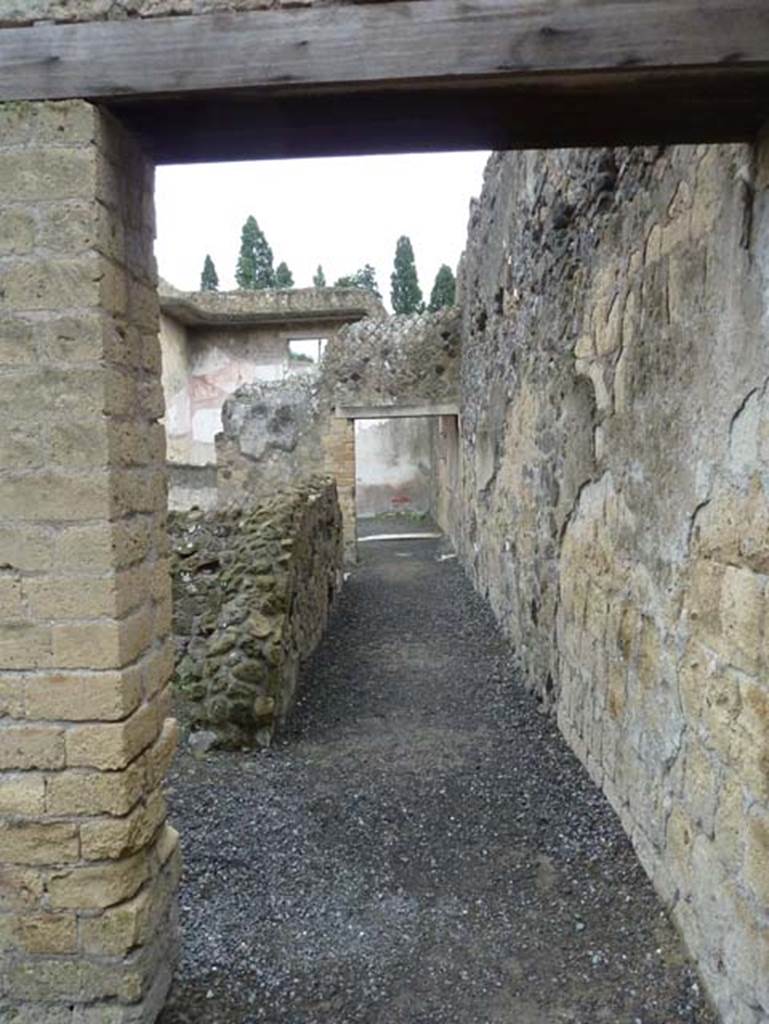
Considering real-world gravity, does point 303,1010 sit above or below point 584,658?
below

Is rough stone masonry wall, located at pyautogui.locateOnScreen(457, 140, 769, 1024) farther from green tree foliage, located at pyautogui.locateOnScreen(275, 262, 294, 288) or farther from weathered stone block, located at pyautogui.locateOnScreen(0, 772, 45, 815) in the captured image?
green tree foliage, located at pyautogui.locateOnScreen(275, 262, 294, 288)

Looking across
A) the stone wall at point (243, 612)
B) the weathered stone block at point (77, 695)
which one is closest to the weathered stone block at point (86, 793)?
the weathered stone block at point (77, 695)

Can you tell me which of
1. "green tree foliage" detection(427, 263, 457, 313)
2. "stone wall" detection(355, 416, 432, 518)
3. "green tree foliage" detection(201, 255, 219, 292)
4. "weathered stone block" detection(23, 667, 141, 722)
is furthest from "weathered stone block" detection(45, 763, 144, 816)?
"green tree foliage" detection(201, 255, 219, 292)

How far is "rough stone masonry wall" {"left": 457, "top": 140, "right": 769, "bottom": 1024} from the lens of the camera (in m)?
1.97

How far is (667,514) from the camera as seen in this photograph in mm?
2598

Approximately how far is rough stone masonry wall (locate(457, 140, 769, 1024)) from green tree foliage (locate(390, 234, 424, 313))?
24.5m

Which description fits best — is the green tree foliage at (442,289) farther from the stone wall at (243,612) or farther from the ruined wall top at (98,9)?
the ruined wall top at (98,9)

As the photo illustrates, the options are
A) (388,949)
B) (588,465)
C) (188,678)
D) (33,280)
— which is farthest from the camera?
(188,678)

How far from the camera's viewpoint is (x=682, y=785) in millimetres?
2498

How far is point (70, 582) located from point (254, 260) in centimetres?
3038

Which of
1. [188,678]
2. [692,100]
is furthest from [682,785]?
[188,678]

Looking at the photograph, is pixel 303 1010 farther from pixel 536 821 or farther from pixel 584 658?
pixel 584 658

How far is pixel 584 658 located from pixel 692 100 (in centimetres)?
264

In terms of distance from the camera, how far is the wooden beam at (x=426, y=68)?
1.63 meters
